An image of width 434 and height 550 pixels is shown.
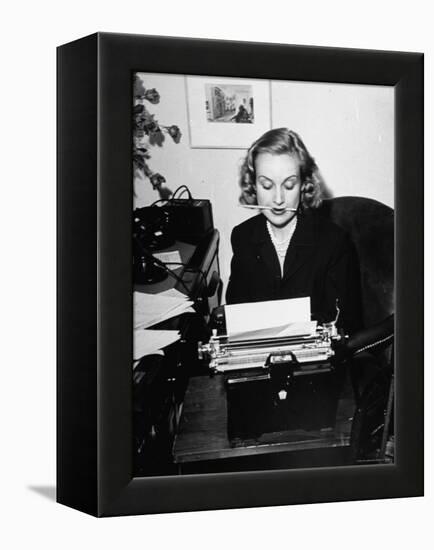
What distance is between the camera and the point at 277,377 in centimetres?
628

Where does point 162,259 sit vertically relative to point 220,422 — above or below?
above

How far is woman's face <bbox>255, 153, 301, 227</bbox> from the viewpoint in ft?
20.5

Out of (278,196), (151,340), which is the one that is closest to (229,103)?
(278,196)

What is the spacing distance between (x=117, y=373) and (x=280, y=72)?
140cm

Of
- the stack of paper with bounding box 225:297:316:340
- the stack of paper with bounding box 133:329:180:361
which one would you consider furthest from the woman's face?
the stack of paper with bounding box 133:329:180:361

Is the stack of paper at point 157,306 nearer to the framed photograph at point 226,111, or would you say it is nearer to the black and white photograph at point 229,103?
the framed photograph at point 226,111

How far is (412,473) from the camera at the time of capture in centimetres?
652

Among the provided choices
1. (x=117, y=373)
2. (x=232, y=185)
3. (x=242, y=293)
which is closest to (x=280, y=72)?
(x=232, y=185)

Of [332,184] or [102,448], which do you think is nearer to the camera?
[102,448]

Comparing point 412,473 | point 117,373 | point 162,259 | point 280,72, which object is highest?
point 280,72

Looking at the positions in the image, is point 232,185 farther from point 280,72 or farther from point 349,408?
point 349,408

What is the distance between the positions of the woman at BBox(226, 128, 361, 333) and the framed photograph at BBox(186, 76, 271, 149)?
0.07 metres

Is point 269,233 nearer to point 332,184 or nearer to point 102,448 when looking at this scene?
point 332,184

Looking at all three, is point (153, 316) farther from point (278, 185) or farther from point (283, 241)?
point (278, 185)
